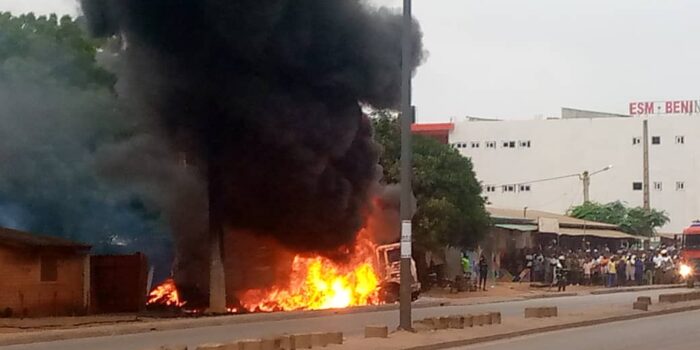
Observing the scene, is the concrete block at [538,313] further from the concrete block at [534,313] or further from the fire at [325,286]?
the fire at [325,286]

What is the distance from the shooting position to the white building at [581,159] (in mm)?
78438

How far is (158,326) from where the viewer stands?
931 inches

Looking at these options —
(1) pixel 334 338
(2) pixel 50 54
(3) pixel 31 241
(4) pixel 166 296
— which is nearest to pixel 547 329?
(1) pixel 334 338

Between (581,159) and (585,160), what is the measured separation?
0.33 metres

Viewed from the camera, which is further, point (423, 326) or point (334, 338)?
point (423, 326)

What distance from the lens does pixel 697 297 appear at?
35.3 metres

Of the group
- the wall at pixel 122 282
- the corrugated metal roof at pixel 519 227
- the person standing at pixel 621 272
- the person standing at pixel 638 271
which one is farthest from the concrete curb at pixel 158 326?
the person standing at pixel 638 271

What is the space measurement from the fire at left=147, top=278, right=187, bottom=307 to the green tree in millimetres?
40729

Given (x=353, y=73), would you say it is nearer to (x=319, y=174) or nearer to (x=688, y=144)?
(x=319, y=174)

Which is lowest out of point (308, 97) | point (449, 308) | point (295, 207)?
point (449, 308)

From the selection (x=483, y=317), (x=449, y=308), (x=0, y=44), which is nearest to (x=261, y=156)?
(x=449, y=308)

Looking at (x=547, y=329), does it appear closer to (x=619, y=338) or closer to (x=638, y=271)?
(x=619, y=338)

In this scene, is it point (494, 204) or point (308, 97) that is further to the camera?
point (494, 204)

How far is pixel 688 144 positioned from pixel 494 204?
15479mm
